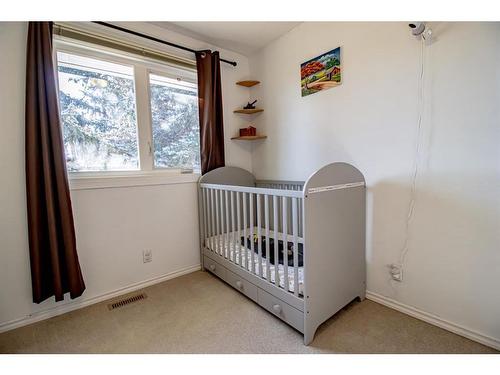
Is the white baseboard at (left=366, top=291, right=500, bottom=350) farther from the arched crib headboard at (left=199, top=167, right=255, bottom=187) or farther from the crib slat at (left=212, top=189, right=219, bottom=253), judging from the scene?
the arched crib headboard at (left=199, top=167, right=255, bottom=187)

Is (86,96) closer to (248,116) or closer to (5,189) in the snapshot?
(5,189)

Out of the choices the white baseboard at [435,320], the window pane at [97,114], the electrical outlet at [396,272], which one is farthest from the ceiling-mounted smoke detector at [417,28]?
the window pane at [97,114]

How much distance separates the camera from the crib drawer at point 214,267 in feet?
7.12

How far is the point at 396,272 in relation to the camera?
1.71m

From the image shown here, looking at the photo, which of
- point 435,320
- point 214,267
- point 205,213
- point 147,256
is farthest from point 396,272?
point 147,256

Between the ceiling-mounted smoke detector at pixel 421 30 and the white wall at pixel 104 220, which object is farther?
the white wall at pixel 104 220

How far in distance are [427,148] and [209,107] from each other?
192 cm

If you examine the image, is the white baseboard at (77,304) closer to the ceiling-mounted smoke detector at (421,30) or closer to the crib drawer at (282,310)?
the crib drawer at (282,310)

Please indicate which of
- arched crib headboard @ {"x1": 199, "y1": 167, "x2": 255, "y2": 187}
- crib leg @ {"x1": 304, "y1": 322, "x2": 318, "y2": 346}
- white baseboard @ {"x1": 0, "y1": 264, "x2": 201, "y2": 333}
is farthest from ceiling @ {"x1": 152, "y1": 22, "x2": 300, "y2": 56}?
crib leg @ {"x1": 304, "y1": 322, "x2": 318, "y2": 346}

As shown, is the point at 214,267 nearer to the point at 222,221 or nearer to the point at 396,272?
the point at 222,221

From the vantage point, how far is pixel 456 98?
1.40 metres

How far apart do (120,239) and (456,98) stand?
2.67 meters

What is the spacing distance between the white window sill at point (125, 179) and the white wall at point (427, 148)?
1.35 m
